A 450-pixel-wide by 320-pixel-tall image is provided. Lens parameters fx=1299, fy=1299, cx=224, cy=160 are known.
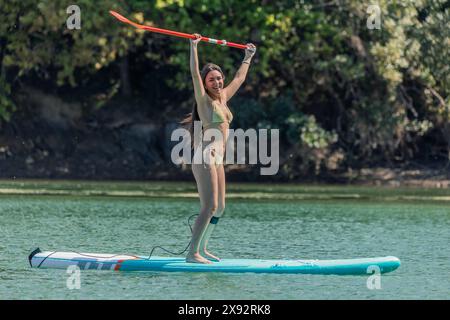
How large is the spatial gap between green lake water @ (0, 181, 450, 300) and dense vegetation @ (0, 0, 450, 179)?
271 cm

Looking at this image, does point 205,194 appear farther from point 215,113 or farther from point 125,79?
point 125,79

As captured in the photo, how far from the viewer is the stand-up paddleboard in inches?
562

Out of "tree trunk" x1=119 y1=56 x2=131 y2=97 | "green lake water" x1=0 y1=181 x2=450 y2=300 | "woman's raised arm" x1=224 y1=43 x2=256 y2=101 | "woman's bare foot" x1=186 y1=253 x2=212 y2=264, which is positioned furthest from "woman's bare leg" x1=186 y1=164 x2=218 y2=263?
"tree trunk" x1=119 y1=56 x2=131 y2=97

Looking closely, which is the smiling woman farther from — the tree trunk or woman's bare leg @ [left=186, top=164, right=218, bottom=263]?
the tree trunk

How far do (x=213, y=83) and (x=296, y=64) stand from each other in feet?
57.2

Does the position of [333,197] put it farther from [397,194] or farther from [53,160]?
[53,160]

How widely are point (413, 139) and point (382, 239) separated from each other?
47.6 ft

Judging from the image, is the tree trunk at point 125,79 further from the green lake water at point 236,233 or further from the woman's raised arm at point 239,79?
the woman's raised arm at point 239,79

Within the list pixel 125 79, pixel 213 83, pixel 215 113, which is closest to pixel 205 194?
pixel 215 113

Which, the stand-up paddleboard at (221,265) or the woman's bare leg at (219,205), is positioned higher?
the woman's bare leg at (219,205)

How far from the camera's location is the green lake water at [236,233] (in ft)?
44.0

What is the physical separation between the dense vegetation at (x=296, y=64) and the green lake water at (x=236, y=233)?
107 inches

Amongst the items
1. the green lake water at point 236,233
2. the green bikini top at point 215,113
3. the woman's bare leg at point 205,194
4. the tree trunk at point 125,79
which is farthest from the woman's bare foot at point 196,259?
the tree trunk at point 125,79

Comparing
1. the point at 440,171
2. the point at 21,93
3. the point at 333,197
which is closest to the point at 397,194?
the point at 333,197
